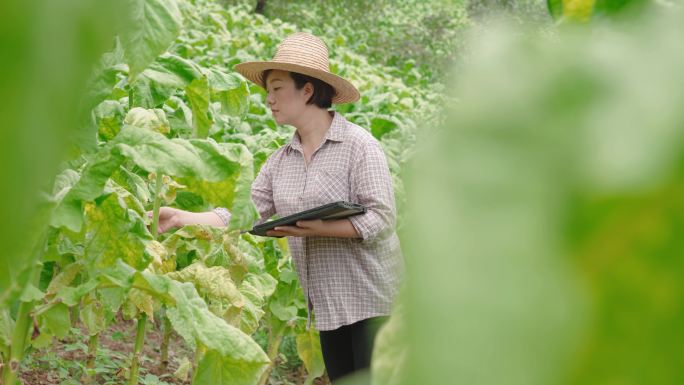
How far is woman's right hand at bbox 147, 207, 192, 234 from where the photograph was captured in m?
3.13

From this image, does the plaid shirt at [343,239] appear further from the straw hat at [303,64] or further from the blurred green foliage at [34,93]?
the blurred green foliage at [34,93]

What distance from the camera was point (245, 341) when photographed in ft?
6.46

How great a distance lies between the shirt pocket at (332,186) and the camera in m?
3.23

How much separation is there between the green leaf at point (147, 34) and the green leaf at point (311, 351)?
9.25 ft

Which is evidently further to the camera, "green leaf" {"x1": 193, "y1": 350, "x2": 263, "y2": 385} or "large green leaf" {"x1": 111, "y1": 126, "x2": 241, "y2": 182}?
"green leaf" {"x1": 193, "y1": 350, "x2": 263, "y2": 385}

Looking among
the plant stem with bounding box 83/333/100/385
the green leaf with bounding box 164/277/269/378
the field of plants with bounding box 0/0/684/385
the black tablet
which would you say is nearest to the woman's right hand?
the black tablet

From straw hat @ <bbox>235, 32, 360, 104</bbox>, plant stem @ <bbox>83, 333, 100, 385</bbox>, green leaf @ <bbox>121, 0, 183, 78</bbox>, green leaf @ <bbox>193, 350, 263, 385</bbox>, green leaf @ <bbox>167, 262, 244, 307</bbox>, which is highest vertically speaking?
straw hat @ <bbox>235, 32, 360, 104</bbox>

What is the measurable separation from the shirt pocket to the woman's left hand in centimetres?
15

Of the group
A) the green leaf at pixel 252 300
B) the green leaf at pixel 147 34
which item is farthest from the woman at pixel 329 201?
the green leaf at pixel 147 34

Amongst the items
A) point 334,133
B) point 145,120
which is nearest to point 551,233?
point 145,120

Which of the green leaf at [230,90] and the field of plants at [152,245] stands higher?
the green leaf at [230,90]

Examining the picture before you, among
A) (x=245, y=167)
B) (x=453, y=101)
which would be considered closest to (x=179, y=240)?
(x=245, y=167)

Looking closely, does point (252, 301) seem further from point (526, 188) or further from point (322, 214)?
point (526, 188)

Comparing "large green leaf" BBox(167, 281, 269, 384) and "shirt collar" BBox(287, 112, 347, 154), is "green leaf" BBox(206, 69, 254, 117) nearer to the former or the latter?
"shirt collar" BBox(287, 112, 347, 154)
